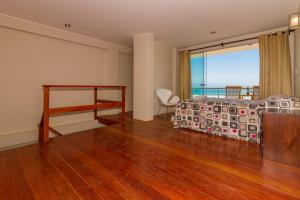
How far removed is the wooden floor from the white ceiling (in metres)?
2.32

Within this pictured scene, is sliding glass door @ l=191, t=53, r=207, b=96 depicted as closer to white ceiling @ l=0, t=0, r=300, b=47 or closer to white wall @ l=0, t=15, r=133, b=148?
white ceiling @ l=0, t=0, r=300, b=47

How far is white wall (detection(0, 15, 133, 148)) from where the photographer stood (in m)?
3.12

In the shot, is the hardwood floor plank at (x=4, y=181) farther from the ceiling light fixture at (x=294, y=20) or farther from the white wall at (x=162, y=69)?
the ceiling light fixture at (x=294, y=20)

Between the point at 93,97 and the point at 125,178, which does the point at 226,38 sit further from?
the point at 125,178

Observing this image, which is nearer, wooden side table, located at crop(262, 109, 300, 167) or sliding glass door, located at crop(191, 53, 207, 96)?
wooden side table, located at crop(262, 109, 300, 167)

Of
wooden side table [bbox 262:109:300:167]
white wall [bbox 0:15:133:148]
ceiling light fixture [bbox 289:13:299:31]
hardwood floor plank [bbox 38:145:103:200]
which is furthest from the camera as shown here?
white wall [bbox 0:15:133:148]

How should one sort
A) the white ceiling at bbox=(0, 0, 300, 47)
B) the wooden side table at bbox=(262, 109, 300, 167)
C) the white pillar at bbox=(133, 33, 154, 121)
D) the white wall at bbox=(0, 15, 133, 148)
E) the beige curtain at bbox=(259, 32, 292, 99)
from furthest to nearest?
the white pillar at bbox=(133, 33, 154, 121), the beige curtain at bbox=(259, 32, 292, 99), the white wall at bbox=(0, 15, 133, 148), the white ceiling at bbox=(0, 0, 300, 47), the wooden side table at bbox=(262, 109, 300, 167)

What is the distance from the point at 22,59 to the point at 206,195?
4037mm

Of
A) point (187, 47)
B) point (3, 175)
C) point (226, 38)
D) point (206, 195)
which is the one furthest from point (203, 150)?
point (187, 47)

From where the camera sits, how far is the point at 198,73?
5652 millimetres

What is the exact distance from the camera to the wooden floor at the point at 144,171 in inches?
52.3

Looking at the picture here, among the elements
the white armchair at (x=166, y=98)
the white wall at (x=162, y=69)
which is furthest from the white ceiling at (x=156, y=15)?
the white armchair at (x=166, y=98)

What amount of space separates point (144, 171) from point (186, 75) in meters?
4.45

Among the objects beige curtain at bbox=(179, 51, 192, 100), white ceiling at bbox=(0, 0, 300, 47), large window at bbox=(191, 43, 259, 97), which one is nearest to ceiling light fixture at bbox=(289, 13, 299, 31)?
white ceiling at bbox=(0, 0, 300, 47)
